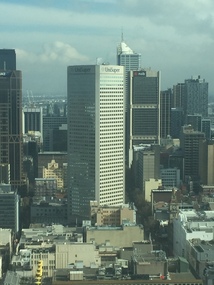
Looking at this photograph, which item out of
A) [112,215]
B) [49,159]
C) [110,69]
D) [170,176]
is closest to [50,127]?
[49,159]

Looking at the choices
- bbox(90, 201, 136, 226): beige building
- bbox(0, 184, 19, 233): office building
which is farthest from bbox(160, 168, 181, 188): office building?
bbox(0, 184, 19, 233): office building

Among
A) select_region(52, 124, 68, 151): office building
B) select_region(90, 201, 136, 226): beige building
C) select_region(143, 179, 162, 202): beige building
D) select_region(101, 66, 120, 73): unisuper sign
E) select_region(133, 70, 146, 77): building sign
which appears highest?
select_region(133, 70, 146, 77): building sign

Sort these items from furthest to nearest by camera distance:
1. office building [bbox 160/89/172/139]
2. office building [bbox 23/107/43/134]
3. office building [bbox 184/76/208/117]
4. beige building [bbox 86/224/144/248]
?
office building [bbox 184/76/208/117] → office building [bbox 23/107/43/134] → office building [bbox 160/89/172/139] → beige building [bbox 86/224/144/248]

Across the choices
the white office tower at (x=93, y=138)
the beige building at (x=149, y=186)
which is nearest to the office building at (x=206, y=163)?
the beige building at (x=149, y=186)

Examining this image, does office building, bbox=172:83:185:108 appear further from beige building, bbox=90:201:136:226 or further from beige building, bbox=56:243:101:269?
beige building, bbox=56:243:101:269

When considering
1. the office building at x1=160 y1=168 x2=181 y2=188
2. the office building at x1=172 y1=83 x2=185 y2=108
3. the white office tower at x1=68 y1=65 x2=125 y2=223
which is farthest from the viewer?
the office building at x1=172 y1=83 x2=185 y2=108
